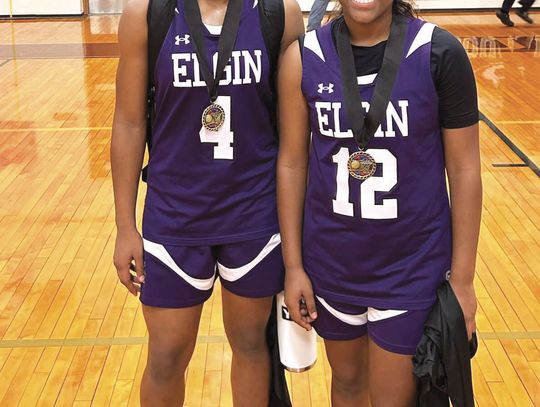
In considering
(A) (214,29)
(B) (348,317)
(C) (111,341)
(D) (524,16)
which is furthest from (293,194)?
(D) (524,16)

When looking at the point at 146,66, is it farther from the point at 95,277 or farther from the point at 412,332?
the point at 95,277

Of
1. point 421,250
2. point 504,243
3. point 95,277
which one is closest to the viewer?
point 421,250

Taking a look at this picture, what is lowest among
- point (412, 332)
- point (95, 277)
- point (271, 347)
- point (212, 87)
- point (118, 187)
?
point (95, 277)

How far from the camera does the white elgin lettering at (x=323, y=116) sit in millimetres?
Result: 1843

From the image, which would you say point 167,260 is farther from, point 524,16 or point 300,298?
point 524,16

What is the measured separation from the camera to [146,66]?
2.02m

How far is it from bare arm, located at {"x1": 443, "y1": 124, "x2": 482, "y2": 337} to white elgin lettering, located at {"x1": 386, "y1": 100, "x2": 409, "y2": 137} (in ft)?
0.33

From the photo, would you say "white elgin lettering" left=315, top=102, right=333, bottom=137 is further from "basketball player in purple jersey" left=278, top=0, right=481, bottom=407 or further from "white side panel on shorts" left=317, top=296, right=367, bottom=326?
"white side panel on shorts" left=317, top=296, right=367, bottom=326

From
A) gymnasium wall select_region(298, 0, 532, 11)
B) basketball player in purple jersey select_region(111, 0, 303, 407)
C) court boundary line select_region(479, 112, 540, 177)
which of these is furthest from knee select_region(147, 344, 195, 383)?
gymnasium wall select_region(298, 0, 532, 11)

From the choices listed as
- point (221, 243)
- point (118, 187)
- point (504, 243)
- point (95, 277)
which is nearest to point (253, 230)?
point (221, 243)

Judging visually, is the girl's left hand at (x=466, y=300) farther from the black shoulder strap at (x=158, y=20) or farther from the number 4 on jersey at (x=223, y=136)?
the black shoulder strap at (x=158, y=20)

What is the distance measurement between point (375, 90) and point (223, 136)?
15.5 inches

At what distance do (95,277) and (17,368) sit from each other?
856 mm

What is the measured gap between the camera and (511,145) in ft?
19.8
